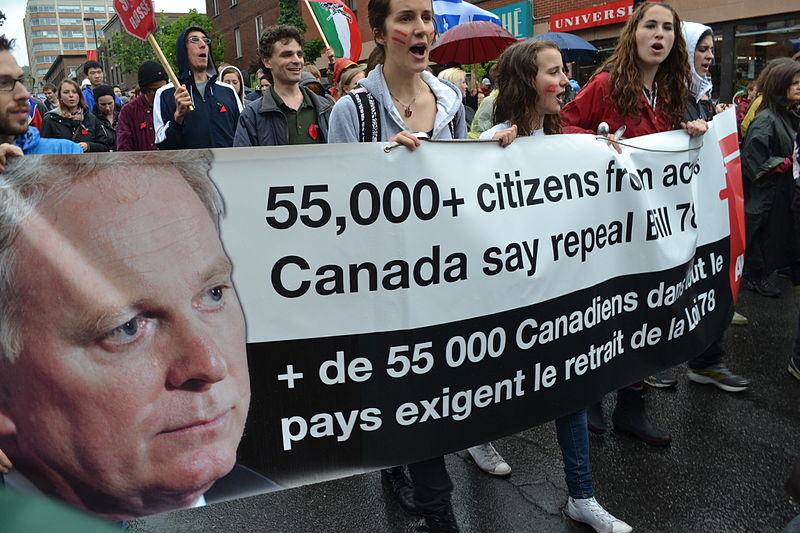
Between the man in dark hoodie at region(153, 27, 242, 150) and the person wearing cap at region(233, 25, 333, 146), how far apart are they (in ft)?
2.25

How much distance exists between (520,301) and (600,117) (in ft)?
4.05

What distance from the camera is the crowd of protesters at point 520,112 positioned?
2506mm

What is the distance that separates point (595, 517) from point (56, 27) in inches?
6677

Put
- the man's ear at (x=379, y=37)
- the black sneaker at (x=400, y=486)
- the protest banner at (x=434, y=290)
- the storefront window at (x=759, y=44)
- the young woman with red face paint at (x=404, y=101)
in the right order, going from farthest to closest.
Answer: the storefront window at (x=759, y=44) → the black sneaker at (x=400, y=486) → the man's ear at (x=379, y=37) → the young woman with red face paint at (x=404, y=101) → the protest banner at (x=434, y=290)

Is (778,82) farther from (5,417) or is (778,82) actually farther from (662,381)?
(5,417)

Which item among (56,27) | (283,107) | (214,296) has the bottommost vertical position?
(214,296)

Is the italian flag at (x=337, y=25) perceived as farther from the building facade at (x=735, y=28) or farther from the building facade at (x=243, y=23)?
the building facade at (x=243, y=23)

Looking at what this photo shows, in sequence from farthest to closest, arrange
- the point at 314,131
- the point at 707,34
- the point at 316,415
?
the point at 314,131 → the point at 707,34 → the point at 316,415

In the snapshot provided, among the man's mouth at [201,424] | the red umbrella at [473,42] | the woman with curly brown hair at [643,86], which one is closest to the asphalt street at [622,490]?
the man's mouth at [201,424]

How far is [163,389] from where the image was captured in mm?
1960

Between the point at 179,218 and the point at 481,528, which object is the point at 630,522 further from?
the point at 179,218

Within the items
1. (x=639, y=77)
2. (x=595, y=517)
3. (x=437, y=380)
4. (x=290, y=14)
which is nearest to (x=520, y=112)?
(x=639, y=77)

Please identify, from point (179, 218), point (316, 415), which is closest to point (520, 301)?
point (316, 415)

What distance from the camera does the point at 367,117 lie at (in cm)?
251
